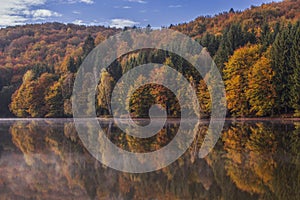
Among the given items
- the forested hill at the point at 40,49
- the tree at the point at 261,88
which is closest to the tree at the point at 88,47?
the forested hill at the point at 40,49

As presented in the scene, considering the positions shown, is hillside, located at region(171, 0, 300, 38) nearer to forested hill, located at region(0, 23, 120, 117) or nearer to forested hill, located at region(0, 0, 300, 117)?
forested hill, located at region(0, 0, 300, 117)

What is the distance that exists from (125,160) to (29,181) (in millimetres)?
5055

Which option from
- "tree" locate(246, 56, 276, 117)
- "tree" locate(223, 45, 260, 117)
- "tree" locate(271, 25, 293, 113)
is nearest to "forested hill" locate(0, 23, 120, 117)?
"tree" locate(223, 45, 260, 117)

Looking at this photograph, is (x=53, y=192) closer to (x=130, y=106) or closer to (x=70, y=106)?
(x=130, y=106)

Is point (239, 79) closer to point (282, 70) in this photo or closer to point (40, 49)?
point (282, 70)

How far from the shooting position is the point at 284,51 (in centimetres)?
5078

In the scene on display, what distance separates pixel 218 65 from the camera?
195 ft

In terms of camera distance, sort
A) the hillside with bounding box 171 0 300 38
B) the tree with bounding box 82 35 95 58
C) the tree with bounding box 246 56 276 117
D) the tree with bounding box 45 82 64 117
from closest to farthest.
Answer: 1. the tree with bounding box 246 56 276 117
2. the tree with bounding box 45 82 64 117
3. the hillside with bounding box 171 0 300 38
4. the tree with bounding box 82 35 95 58

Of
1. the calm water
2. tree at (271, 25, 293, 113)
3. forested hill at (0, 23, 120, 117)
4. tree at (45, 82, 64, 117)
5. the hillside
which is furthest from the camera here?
forested hill at (0, 23, 120, 117)

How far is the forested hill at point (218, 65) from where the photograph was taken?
5038cm

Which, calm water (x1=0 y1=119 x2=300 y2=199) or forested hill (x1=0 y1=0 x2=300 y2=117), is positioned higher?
forested hill (x1=0 y1=0 x2=300 y2=117)

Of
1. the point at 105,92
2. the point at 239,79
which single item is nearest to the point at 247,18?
the point at 105,92

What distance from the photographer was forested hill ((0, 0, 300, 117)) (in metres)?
50.4

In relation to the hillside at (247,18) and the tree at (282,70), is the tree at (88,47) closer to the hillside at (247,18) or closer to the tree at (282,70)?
the hillside at (247,18)
